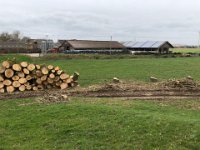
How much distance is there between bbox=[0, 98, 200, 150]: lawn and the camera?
25.6ft

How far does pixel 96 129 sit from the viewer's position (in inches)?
342

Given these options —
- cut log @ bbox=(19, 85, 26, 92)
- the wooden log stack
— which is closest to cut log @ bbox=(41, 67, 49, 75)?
the wooden log stack

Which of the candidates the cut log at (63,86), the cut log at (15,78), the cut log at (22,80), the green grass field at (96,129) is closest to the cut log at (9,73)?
the cut log at (15,78)

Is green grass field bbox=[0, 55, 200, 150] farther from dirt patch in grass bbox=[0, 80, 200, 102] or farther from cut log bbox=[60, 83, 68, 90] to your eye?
cut log bbox=[60, 83, 68, 90]

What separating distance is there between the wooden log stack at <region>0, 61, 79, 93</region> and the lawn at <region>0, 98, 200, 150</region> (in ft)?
16.7

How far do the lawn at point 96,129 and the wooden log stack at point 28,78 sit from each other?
510 cm

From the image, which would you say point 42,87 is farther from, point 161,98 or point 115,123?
point 115,123

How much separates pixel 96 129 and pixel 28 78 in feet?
28.4

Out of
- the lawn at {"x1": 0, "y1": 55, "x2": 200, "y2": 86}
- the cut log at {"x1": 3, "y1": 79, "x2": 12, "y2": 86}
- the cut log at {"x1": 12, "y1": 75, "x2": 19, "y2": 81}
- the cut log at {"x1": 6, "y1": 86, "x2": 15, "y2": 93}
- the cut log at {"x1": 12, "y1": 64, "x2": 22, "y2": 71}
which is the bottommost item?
the lawn at {"x1": 0, "y1": 55, "x2": 200, "y2": 86}

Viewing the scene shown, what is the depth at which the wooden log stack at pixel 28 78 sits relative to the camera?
16.5 meters

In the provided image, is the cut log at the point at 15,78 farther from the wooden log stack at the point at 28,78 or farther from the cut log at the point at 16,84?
the cut log at the point at 16,84

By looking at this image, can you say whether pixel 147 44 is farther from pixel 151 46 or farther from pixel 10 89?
pixel 10 89

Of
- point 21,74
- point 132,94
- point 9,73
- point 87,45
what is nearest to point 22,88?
point 21,74

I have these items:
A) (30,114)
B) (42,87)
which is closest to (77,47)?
(42,87)
